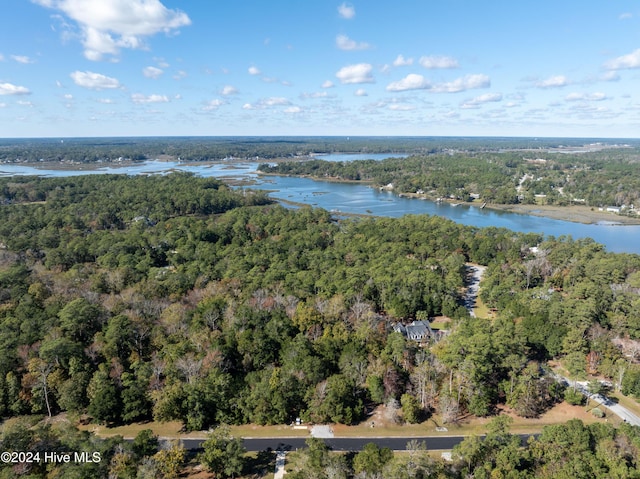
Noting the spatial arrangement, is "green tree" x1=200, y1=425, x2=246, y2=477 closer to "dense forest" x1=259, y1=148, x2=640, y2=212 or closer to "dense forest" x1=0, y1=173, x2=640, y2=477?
"dense forest" x1=0, y1=173, x2=640, y2=477

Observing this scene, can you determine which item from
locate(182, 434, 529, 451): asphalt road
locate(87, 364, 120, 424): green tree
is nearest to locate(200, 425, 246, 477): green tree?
locate(182, 434, 529, 451): asphalt road

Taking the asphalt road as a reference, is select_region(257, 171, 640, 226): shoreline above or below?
above

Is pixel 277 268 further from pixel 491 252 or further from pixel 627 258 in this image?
pixel 627 258

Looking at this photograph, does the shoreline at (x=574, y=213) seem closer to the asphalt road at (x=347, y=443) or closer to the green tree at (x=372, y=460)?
the asphalt road at (x=347, y=443)

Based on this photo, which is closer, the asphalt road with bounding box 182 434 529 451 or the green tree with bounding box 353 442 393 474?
the green tree with bounding box 353 442 393 474

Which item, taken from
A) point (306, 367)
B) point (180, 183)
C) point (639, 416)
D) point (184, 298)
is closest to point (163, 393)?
point (306, 367)

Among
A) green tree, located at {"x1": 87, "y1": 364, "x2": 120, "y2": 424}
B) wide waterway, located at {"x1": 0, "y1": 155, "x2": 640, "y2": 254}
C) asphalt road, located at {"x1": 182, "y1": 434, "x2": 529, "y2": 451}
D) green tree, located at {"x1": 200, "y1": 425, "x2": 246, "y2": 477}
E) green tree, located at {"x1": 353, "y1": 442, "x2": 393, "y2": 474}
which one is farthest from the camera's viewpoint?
wide waterway, located at {"x1": 0, "y1": 155, "x2": 640, "y2": 254}

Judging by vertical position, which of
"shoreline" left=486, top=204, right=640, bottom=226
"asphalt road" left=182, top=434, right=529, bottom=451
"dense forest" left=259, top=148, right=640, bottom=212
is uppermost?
"dense forest" left=259, top=148, right=640, bottom=212

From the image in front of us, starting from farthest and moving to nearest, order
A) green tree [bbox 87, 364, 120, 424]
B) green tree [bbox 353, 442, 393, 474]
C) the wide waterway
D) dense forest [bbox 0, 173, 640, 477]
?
the wide waterway
dense forest [bbox 0, 173, 640, 477]
green tree [bbox 87, 364, 120, 424]
green tree [bbox 353, 442, 393, 474]
